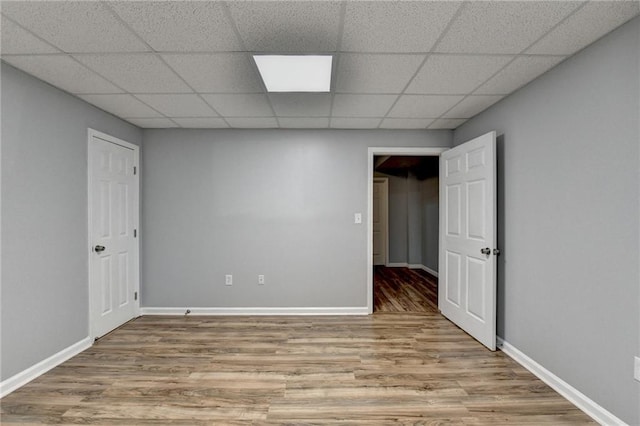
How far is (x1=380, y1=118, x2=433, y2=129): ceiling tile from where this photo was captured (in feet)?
10.8

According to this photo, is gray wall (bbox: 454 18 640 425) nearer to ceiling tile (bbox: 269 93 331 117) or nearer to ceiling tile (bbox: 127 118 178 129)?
ceiling tile (bbox: 269 93 331 117)

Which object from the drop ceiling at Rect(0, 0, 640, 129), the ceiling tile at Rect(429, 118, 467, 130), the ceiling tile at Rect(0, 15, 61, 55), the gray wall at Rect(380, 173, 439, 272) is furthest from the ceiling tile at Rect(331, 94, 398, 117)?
the gray wall at Rect(380, 173, 439, 272)

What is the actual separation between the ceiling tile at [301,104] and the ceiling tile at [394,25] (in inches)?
32.1

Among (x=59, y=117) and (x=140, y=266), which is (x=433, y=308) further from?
(x=59, y=117)

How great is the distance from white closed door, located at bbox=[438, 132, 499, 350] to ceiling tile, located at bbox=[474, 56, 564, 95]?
1.23ft

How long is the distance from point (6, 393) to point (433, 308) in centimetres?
401

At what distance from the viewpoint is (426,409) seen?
75.3 inches

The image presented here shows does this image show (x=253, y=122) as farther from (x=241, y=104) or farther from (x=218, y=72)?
(x=218, y=72)

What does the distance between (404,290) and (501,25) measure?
3899 mm

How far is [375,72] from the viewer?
7.16 feet

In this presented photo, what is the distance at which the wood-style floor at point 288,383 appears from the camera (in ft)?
6.09

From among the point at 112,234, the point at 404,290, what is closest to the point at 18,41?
the point at 112,234

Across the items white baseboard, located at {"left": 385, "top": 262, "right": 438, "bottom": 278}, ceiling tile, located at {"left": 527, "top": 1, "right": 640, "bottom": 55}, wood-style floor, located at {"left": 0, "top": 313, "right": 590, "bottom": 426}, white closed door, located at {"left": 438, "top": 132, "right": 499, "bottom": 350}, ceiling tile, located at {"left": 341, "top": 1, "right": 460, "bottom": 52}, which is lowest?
wood-style floor, located at {"left": 0, "top": 313, "right": 590, "bottom": 426}

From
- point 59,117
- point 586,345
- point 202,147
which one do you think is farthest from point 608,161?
point 59,117
